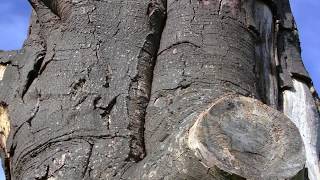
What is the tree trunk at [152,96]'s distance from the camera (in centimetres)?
142

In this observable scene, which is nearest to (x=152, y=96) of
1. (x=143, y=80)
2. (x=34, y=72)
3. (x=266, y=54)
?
(x=143, y=80)

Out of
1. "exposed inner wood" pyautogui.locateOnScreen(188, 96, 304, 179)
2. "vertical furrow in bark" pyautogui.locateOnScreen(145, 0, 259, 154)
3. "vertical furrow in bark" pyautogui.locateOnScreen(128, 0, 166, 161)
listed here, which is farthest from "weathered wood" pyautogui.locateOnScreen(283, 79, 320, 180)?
"exposed inner wood" pyautogui.locateOnScreen(188, 96, 304, 179)

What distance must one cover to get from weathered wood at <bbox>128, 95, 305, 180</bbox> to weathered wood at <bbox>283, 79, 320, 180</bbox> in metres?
0.54

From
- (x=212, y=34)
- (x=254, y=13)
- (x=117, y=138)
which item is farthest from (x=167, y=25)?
(x=117, y=138)

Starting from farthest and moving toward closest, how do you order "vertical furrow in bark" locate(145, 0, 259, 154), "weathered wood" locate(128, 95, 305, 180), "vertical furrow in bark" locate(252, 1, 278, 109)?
"vertical furrow in bark" locate(252, 1, 278, 109) < "vertical furrow in bark" locate(145, 0, 259, 154) < "weathered wood" locate(128, 95, 305, 180)

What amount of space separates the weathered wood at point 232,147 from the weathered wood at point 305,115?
1.77ft

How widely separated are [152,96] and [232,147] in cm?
34

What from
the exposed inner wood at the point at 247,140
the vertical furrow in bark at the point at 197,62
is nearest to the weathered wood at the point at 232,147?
the exposed inner wood at the point at 247,140

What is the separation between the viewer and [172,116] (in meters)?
1.61

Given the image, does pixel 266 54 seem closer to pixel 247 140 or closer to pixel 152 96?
pixel 152 96

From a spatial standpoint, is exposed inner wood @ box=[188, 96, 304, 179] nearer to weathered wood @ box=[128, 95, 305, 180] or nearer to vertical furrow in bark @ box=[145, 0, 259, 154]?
weathered wood @ box=[128, 95, 305, 180]

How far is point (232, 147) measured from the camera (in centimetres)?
141

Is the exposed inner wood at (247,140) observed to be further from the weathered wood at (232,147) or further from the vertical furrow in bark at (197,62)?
the vertical furrow in bark at (197,62)

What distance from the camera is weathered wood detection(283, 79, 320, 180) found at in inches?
77.8
